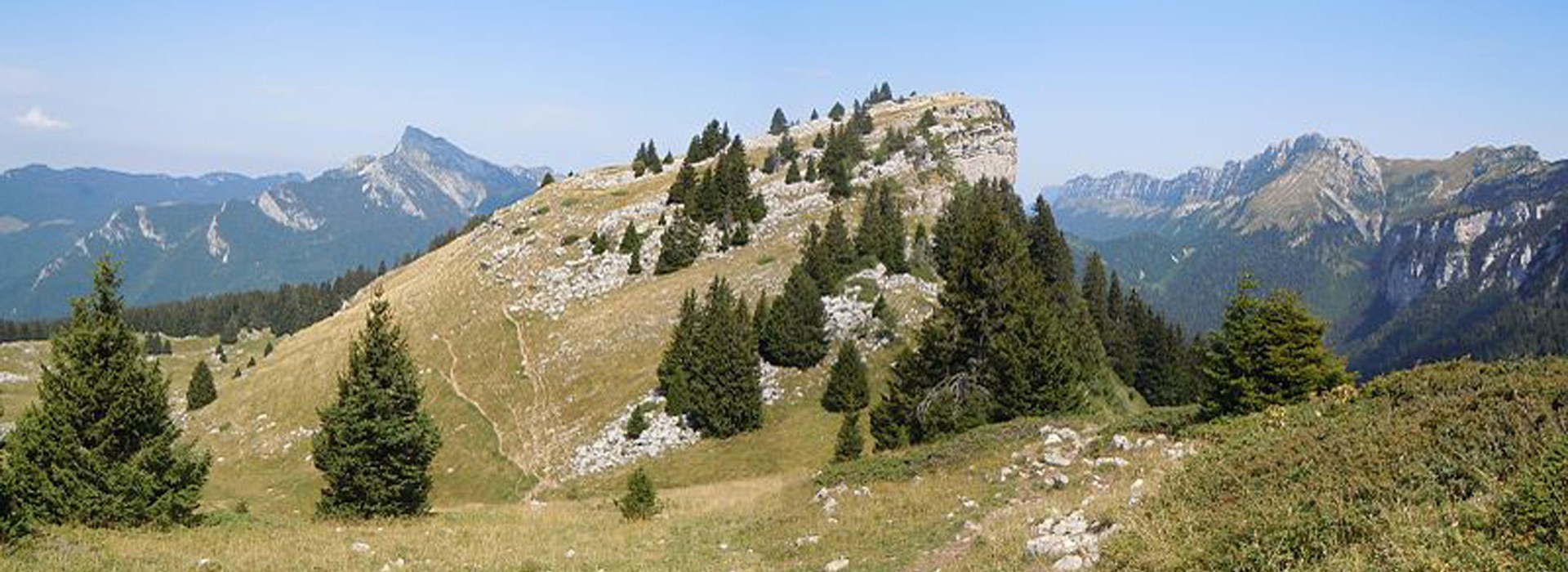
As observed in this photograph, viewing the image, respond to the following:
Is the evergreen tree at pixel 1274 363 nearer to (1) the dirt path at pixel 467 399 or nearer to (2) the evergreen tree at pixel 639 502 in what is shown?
(2) the evergreen tree at pixel 639 502

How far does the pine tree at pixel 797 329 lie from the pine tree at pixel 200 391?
57.7 meters

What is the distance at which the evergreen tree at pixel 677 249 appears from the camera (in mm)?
83188

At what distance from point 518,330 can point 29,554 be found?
204 ft

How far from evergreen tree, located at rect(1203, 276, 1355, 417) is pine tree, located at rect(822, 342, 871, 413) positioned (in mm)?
28489

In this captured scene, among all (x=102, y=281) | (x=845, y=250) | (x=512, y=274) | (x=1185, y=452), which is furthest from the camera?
(x=512, y=274)

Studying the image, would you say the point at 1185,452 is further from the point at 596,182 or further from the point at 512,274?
the point at 596,182

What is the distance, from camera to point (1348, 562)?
415 inches

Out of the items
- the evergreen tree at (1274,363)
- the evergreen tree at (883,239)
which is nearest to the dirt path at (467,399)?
the evergreen tree at (883,239)

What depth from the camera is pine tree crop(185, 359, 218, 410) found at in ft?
272

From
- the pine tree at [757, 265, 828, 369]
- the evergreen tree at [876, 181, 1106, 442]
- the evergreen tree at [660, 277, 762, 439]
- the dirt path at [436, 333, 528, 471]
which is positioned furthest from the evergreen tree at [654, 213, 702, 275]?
the evergreen tree at [876, 181, 1106, 442]

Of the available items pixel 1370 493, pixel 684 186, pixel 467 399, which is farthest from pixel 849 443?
pixel 684 186

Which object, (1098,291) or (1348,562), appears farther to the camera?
(1098,291)

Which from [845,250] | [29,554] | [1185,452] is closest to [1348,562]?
[1185,452]

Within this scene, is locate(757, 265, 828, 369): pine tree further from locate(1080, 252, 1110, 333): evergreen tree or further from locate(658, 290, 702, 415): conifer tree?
locate(1080, 252, 1110, 333): evergreen tree
